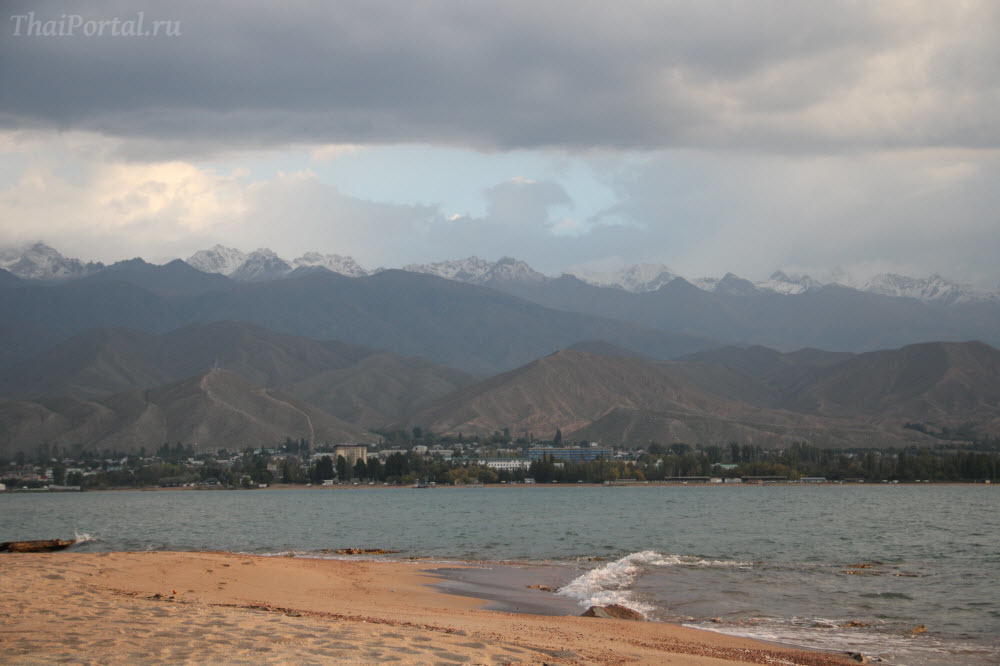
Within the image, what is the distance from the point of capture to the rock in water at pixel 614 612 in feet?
107

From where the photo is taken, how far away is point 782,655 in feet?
87.9

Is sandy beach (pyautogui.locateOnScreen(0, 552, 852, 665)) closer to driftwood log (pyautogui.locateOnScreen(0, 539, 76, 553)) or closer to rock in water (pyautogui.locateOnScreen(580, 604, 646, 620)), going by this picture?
rock in water (pyautogui.locateOnScreen(580, 604, 646, 620))

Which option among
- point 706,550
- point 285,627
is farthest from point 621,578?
point 285,627

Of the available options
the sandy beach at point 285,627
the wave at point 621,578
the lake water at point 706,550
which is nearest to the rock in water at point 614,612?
the sandy beach at point 285,627

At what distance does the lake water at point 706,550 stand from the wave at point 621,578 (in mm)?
141

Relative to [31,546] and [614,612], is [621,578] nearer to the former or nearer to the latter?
[614,612]

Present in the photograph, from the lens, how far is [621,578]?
44969 mm

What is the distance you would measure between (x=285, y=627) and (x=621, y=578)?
24.2 meters

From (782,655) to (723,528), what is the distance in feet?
179

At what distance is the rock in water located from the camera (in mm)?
32750

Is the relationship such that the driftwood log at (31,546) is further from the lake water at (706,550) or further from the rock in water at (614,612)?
the rock in water at (614,612)

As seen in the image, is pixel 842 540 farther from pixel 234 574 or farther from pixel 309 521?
pixel 309 521

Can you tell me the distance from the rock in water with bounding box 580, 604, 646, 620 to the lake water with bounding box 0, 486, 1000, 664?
1.56 meters

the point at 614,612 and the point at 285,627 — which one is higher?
the point at 285,627
